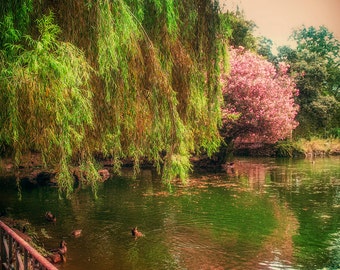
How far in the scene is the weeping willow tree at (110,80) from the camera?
17.3 feet

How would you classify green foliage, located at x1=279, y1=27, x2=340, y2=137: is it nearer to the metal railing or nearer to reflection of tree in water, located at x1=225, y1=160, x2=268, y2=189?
reflection of tree in water, located at x1=225, y1=160, x2=268, y2=189

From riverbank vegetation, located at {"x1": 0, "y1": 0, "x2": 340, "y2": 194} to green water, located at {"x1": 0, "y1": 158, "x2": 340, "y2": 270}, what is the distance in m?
3.42

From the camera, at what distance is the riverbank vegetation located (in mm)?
5301

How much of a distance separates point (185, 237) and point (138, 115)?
6.65 meters

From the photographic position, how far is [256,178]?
26.1 metres

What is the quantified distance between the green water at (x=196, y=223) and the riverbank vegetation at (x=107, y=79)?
11.2 ft

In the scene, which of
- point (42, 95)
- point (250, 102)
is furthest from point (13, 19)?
point (250, 102)

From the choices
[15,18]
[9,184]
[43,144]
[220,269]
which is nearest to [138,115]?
[43,144]

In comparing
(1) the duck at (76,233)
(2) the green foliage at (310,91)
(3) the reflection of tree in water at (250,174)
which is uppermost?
(2) the green foliage at (310,91)

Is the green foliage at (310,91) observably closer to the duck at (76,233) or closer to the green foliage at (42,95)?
the duck at (76,233)

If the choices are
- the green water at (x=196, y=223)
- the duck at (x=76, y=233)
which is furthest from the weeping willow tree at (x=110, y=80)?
the duck at (x=76, y=233)

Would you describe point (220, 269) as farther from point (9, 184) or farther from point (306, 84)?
point (306, 84)

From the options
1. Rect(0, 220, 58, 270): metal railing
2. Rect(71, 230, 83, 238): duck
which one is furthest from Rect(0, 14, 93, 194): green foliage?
Rect(71, 230, 83, 238): duck

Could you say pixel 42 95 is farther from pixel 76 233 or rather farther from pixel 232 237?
pixel 232 237
